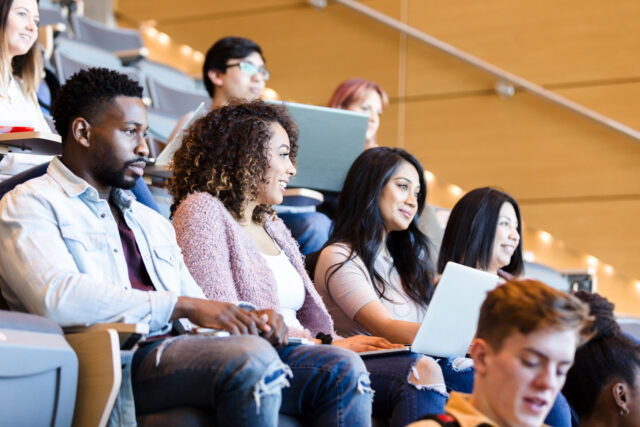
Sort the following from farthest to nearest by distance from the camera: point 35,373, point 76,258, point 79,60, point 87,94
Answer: point 79,60
point 87,94
point 76,258
point 35,373

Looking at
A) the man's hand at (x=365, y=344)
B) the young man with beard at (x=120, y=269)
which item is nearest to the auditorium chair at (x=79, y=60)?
the young man with beard at (x=120, y=269)

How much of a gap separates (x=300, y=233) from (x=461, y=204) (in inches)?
18.5

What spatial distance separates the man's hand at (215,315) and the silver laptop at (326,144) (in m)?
1.17

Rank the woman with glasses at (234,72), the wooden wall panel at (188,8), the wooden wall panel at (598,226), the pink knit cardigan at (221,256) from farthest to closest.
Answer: the wooden wall panel at (188,8)
the wooden wall panel at (598,226)
the woman with glasses at (234,72)
the pink knit cardigan at (221,256)

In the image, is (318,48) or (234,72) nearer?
(234,72)

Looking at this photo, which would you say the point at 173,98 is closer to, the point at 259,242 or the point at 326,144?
the point at 326,144

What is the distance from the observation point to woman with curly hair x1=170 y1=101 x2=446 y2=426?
67.1 inches

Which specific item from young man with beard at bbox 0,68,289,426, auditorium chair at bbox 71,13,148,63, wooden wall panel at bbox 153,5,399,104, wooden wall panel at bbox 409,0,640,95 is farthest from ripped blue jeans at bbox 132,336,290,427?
auditorium chair at bbox 71,13,148,63

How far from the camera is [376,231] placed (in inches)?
88.5

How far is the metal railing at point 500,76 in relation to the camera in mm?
3826

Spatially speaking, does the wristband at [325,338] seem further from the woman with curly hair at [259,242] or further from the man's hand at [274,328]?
the man's hand at [274,328]

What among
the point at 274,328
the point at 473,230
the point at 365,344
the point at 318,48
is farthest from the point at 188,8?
the point at 274,328

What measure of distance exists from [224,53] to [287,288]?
1.41m

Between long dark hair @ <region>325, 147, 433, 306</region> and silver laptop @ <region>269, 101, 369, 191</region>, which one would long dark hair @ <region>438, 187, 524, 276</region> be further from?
silver laptop @ <region>269, 101, 369, 191</region>
